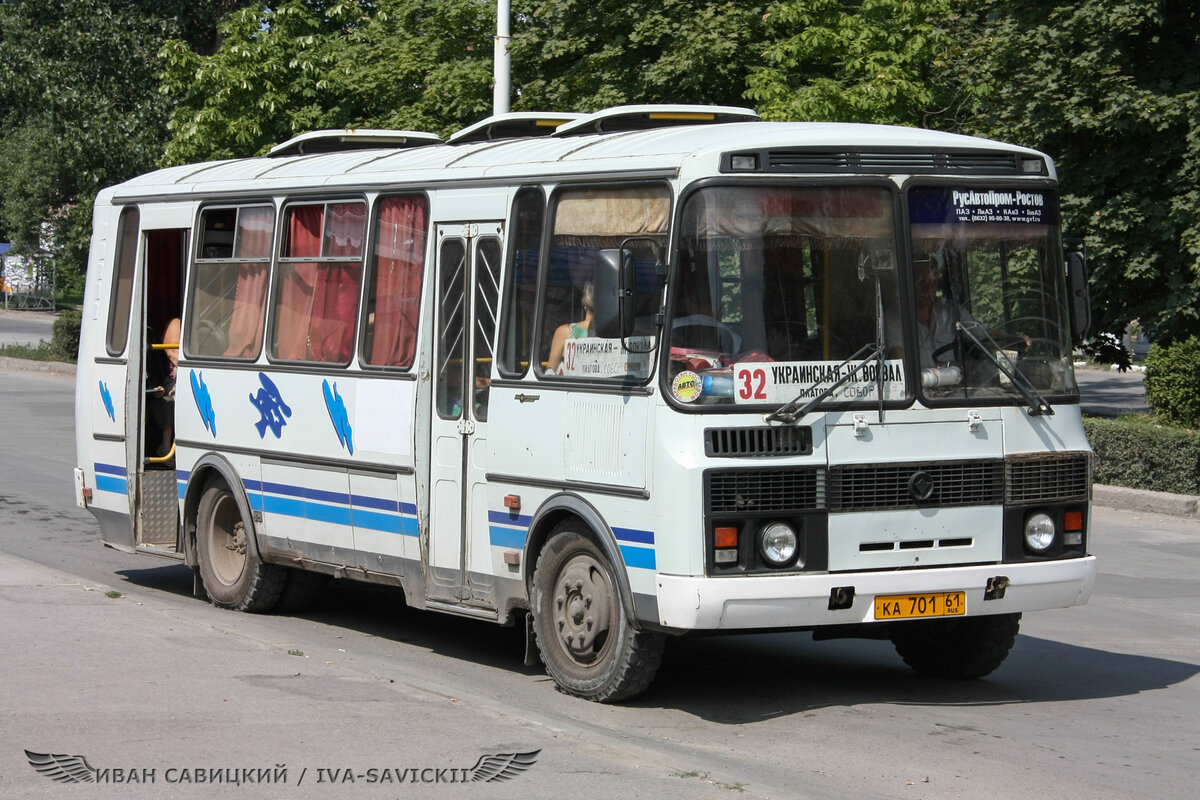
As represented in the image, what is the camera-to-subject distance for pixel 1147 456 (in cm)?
1822

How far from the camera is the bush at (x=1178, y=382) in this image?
68.5ft

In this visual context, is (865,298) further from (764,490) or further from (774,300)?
(764,490)

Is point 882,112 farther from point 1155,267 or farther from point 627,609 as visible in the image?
point 627,609

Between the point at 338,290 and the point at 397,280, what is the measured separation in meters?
0.70

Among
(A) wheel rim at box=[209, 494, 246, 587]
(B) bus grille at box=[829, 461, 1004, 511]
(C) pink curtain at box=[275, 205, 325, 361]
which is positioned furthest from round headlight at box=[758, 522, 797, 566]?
(A) wheel rim at box=[209, 494, 246, 587]

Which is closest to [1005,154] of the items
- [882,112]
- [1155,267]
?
[882,112]

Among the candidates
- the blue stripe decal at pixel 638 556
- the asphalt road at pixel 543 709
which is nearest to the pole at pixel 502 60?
the asphalt road at pixel 543 709

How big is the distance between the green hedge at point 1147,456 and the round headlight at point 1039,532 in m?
10.4

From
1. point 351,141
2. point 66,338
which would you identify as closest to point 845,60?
point 351,141

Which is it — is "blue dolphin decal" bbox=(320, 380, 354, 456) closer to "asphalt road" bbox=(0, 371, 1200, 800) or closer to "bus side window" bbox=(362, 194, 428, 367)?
"bus side window" bbox=(362, 194, 428, 367)

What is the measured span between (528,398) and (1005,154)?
2.75 metres

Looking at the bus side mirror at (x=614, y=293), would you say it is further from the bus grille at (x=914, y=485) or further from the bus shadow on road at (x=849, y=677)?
the bus shadow on road at (x=849, y=677)

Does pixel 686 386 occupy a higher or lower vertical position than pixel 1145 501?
higher

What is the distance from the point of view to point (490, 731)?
6.97 metres
